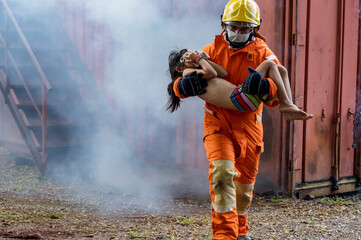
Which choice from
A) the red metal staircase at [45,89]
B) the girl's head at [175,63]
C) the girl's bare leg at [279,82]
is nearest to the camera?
the girl's bare leg at [279,82]

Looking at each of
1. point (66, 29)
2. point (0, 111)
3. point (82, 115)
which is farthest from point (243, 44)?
point (0, 111)

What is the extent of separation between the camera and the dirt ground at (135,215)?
13.0 feet

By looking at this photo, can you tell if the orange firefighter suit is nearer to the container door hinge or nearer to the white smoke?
the container door hinge

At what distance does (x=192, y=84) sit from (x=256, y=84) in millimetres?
485

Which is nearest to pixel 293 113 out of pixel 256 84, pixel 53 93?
pixel 256 84

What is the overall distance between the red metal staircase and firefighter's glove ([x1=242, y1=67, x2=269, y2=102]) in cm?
403

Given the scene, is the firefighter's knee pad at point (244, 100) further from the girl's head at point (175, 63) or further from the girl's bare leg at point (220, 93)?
the girl's head at point (175, 63)

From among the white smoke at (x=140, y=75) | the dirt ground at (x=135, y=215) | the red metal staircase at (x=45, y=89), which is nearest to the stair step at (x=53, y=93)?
the red metal staircase at (x=45, y=89)

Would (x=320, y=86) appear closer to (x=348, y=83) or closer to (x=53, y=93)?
(x=348, y=83)

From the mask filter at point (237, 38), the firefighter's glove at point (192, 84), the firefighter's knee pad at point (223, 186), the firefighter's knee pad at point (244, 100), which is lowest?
the firefighter's knee pad at point (223, 186)

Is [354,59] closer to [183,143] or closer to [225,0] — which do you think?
[225,0]

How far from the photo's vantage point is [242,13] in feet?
11.2

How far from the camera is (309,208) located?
5.38 metres

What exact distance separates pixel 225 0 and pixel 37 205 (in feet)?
11.0
